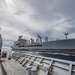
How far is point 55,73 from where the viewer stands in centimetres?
392

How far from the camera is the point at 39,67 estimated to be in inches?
202

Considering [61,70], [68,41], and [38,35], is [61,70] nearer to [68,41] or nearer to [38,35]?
[68,41]

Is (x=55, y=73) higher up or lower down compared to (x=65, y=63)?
lower down

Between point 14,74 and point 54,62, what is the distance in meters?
2.34

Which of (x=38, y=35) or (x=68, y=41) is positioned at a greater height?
(x=38, y=35)

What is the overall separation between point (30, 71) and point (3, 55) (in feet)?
40.3

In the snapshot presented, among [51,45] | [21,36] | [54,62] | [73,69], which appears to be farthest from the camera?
[21,36]

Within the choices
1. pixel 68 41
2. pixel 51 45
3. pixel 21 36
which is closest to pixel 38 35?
pixel 21 36

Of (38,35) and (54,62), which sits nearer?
(54,62)

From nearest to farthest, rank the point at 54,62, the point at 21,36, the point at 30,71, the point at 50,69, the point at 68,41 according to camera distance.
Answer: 1. the point at 30,71
2. the point at 50,69
3. the point at 54,62
4. the point at 68,41
5. the point at 21,36

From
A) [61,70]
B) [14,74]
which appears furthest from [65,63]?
[14,74]

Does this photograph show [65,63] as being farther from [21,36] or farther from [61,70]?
[21,36]

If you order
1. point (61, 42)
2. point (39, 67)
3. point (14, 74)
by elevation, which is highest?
point (61, 42)

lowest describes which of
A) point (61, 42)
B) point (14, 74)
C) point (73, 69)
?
point (14, 74)
